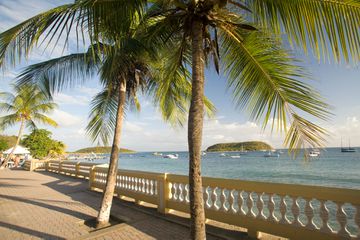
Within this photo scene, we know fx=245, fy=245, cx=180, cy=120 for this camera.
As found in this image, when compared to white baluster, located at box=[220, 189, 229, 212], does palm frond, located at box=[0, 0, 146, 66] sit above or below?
above

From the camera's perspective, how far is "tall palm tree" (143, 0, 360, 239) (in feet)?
8.41

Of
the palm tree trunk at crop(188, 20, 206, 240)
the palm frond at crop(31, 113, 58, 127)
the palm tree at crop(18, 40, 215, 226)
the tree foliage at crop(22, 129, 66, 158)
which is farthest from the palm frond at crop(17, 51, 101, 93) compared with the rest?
the tree foliage at crop(22, 129, 66, 158)

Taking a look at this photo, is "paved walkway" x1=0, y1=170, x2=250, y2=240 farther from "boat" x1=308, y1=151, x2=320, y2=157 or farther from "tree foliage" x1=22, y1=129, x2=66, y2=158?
"tree foliage" x1=22, y1=129, x2=66, y2=158

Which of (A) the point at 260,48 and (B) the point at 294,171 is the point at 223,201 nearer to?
(A) the point at 260,48

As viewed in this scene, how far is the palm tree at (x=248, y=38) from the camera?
2.59 meters

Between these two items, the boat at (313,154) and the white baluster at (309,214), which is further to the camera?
the white baluster at (309,214)

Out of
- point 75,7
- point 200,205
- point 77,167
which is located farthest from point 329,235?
point 77,167

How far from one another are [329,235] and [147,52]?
4.14m

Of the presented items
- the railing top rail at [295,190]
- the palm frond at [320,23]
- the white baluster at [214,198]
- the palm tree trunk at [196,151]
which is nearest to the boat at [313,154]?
the railing top rail at [295,190]

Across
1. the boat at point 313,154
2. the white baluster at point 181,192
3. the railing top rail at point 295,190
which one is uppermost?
the boat at point 313,154

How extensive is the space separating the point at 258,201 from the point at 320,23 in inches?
126

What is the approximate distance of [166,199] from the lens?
6.51 m

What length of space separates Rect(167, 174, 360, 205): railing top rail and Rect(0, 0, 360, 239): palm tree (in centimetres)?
94

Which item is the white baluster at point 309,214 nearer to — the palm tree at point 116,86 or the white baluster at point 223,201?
the white baluster at point 223,201
